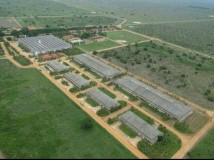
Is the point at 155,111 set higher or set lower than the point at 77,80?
higher

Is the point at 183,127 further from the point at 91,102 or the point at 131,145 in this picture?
the point at 91,102

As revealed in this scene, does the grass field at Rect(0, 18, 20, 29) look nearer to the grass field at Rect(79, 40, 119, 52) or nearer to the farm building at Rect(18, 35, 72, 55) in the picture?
the farm building at Rect(18, 35, 72, 55)

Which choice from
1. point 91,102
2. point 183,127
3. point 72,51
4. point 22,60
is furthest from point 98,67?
point 183,127

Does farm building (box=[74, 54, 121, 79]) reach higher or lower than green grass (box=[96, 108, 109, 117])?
lower

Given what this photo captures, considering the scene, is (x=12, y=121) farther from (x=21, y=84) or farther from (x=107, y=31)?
(x=107, y=31)

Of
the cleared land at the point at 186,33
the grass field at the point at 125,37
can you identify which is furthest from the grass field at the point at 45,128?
the cleared land at the point at 186,33

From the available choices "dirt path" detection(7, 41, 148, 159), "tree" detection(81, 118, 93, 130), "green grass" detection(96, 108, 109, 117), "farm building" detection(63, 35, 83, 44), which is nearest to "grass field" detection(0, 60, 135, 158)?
"tree" detection(81, 118, 93, 130)

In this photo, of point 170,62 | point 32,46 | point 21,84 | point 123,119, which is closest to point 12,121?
point 21,84
